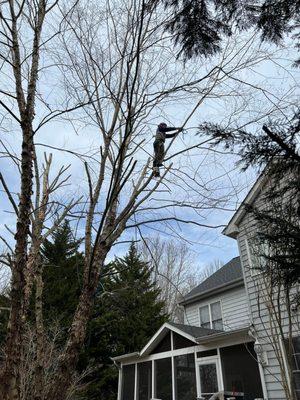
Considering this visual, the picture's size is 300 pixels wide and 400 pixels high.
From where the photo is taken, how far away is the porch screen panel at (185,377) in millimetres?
9484

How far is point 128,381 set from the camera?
11812 millimetres

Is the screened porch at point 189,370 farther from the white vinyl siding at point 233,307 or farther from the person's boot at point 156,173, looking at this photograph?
the person's boot at point 156,173

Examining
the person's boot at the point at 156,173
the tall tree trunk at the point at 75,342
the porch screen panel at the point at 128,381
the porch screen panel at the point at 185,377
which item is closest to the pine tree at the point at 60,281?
the porch screen panel at the point at 128,381

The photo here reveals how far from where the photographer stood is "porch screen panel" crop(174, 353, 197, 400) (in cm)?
948

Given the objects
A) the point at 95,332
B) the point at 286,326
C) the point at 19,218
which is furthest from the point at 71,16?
the point at 95,332

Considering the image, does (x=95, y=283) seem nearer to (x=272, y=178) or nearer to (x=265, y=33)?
(x=272, y=178)

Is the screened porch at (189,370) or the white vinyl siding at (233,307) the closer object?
the screened porch at (189,370)

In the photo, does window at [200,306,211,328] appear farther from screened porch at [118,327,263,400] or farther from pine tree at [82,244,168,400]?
pine tree at [82,244,168,400]

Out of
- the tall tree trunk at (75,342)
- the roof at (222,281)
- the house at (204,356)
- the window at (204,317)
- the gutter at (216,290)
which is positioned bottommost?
the tall tree trunk at (75,342)

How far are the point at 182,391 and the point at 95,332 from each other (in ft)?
18.5

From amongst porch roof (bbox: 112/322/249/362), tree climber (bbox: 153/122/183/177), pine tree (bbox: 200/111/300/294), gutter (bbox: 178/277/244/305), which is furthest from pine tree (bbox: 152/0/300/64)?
gutter (bbox: 178/277/244/305)

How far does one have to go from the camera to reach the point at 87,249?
352 centimetres

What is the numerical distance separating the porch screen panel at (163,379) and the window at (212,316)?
7.79 ft

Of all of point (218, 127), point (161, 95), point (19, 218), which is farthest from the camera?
point (161, 95)
